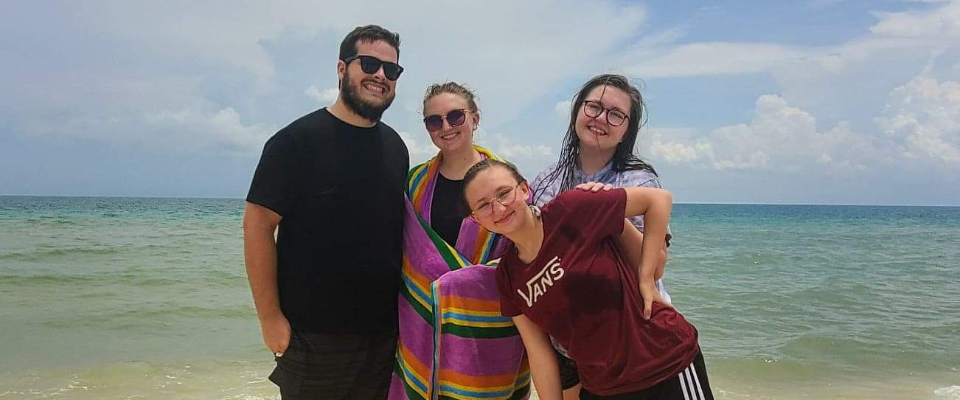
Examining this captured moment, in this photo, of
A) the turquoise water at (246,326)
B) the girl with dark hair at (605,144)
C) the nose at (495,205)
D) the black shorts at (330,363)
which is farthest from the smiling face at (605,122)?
the turquoise water at (246,326)

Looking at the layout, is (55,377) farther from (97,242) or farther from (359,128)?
(97,242)

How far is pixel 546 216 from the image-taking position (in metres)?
2.25

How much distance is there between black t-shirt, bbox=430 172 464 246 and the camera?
278 centimetres

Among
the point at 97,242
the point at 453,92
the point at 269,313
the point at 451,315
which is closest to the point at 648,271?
the point at 451,315

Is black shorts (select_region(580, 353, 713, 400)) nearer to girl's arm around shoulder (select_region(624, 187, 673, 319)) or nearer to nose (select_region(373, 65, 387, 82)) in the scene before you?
girl's arm around shoulder (select_region(624, 187, 673, 319))

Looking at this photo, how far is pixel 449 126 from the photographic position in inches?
111

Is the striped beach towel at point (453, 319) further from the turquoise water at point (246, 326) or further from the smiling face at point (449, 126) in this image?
the turquoise water at point (246, 326)

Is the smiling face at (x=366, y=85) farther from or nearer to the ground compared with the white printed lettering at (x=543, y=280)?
farther from the ground

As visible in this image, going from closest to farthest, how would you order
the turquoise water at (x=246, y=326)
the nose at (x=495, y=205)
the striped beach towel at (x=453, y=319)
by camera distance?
the nose at (x=495, y=205) → the striped beach towel at (x=453, y=319) → the turquoise water at (x=246, y=326)

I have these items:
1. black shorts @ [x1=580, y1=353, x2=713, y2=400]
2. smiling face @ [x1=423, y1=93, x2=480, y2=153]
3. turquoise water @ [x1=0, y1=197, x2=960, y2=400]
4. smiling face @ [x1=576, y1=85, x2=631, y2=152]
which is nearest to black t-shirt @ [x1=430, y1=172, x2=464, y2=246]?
smiling face @ [x1=423, y1=93, x2=480, y2=153]

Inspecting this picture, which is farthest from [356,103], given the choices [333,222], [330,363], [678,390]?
[678,390]

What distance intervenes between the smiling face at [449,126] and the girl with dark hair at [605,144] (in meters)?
0.47

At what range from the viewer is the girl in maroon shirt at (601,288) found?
2.14 m

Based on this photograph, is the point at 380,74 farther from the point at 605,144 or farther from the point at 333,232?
the point at 605,144
